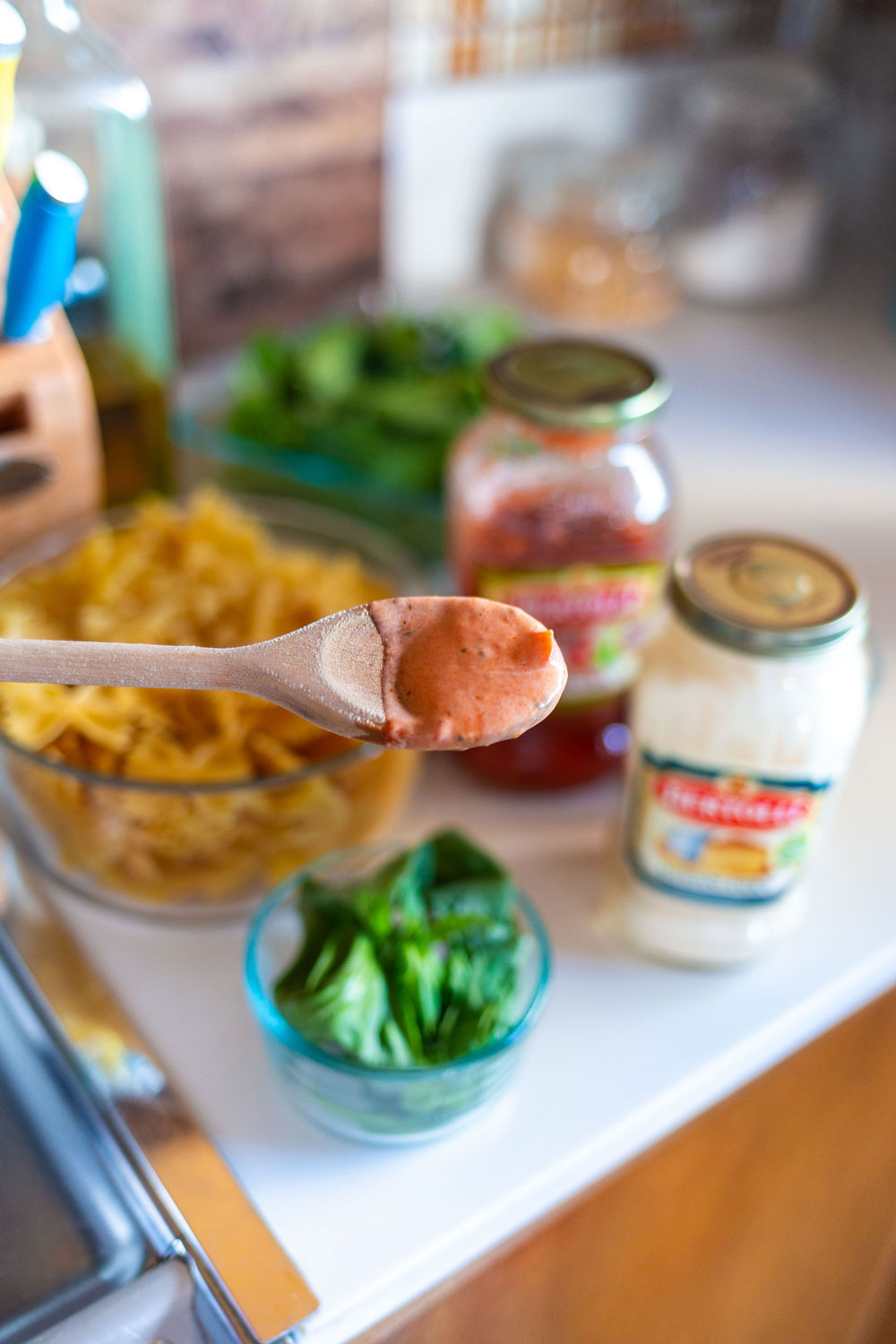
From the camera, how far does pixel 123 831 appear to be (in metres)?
0.58

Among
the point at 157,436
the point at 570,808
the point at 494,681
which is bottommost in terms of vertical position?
the point at 570,808

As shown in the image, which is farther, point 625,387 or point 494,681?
point 625,387

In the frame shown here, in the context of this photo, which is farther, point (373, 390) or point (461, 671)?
point (373, 390)

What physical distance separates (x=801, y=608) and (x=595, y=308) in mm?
742

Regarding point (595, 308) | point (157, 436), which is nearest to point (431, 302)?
point (595, 308)

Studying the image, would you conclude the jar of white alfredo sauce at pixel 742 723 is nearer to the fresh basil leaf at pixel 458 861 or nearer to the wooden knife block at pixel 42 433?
the fresh basil leaf at pixel 458 861

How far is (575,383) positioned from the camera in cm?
62

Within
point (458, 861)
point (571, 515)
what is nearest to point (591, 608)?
point (571, 515)

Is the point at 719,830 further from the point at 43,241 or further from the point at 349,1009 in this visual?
the point at 43,241

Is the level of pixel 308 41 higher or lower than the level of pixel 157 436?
higher

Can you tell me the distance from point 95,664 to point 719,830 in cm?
31

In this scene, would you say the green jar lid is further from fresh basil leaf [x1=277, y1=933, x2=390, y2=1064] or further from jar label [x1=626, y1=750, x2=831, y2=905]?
fresh basil leaf [x1=277, y1=933, x2=390, y2=1064]

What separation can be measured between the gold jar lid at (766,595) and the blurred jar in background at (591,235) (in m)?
0.68

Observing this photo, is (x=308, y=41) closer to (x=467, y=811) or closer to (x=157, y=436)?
(x=157, y=436)
